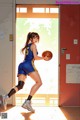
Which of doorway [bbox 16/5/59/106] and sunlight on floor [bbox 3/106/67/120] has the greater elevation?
doorway [bbox 16/5/59/106]

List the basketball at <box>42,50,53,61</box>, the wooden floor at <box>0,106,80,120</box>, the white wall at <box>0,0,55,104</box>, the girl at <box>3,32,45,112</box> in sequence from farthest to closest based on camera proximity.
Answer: the white wall at <box>0,0,55,104</box> < the basketball at <box>42,50,53,61</box> < the girl at <box>3,32,45,112</box> < the wooden floor at <box>0,106,80,120</box>

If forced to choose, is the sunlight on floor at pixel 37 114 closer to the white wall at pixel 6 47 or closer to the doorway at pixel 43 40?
the doorway at pixel 43 40

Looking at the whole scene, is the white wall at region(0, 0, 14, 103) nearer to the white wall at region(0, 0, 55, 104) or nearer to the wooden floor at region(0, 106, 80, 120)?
the white wall at region(0, 0, 55, 104)

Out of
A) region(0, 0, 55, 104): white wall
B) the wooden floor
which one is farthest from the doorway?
the wooden floor

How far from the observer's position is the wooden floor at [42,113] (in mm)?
5027

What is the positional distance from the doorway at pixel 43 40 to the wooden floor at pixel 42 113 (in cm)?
30

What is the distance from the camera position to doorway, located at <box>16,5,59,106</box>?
596 centimetres

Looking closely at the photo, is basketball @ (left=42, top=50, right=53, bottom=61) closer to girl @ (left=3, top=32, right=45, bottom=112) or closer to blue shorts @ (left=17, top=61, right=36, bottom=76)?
girl @ (left=3, top=32, right=45, bottom=112)

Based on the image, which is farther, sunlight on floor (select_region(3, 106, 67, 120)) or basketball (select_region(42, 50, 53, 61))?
basketball (select_region(42, 50, 53, 61))

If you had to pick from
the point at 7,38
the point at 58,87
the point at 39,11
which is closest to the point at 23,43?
the point at 7,38

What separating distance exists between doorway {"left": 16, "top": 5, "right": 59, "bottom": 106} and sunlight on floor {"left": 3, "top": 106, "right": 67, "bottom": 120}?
11.6 inches

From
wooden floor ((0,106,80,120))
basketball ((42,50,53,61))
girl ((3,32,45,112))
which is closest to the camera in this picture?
wooden floor ((0,106,80,120))

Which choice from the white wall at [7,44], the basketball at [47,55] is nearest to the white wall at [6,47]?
the white wall at [7,44]

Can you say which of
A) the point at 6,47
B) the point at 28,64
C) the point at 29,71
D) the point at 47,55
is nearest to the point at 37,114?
the point at 29,71
